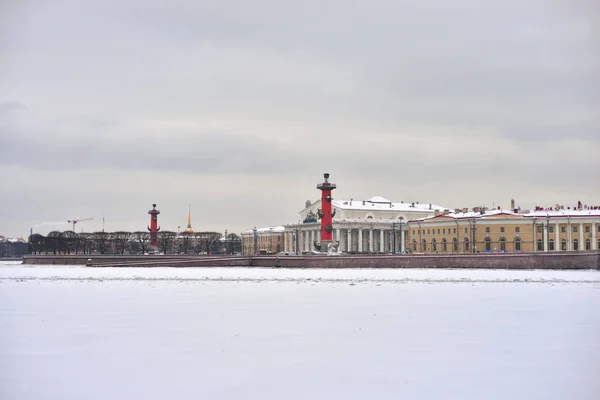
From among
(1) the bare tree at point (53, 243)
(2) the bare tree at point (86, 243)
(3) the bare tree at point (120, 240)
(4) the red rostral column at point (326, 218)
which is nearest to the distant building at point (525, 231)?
(4) the red rostral column at point (326, 218)

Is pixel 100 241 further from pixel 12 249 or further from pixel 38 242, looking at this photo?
pixel 12 249

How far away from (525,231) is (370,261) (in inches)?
1223

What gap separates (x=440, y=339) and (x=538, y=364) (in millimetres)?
2346

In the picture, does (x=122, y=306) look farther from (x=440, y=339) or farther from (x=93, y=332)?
(x=440, y=339)

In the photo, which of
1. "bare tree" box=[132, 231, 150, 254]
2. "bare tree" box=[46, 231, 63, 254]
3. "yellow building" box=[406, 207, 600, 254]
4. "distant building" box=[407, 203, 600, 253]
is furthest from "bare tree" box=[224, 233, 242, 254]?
"yellow building" box=[406, 207, 600, 254]

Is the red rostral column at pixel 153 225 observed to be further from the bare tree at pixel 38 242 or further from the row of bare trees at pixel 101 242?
the bare tree at pixel 38 242

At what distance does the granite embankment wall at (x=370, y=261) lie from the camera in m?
45.5

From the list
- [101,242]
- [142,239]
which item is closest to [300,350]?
[101,242]

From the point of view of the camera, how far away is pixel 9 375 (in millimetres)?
9242

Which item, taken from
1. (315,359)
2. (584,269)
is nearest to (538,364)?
(315,359)

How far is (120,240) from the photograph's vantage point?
9681cm

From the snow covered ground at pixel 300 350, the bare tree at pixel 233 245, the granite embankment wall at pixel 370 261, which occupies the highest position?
the bare tree at pixel 233 245

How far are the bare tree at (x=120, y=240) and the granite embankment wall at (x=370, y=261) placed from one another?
33.3 meters

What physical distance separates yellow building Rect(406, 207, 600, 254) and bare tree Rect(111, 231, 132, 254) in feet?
135
